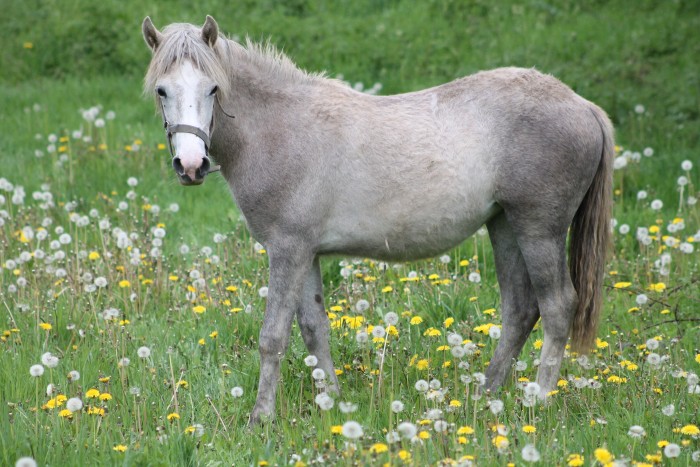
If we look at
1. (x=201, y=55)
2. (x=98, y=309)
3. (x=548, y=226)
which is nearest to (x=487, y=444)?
(x=548, y=226)

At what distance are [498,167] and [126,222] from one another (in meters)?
3.91

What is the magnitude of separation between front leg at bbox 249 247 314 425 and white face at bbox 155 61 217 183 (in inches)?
31.7

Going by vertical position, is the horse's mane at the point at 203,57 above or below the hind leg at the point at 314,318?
above

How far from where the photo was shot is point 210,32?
4.88 meters

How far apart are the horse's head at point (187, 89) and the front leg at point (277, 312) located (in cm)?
67

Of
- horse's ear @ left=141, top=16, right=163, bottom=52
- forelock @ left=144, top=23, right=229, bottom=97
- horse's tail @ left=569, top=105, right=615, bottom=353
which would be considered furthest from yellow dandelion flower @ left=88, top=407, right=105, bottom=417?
horse's tail @ left=569, top=105, right=615, bottom=353

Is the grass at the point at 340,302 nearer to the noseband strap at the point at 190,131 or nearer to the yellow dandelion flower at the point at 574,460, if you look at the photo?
the yellow dandelion flower at the point at 574,460

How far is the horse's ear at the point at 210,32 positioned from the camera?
485 centimetres

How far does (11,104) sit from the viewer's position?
1183 cm

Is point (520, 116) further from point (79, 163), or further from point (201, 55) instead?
point (79, 163)

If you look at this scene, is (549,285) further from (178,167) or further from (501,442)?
(178,167)

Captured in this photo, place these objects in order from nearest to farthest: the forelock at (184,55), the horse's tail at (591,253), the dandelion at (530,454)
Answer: the dandelion at (530,454) < the forelock at (184,55) < the horse's tail at (591,253)

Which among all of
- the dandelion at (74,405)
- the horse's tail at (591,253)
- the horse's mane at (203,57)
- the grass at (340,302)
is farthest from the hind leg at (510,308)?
the dandelion at (74,405)

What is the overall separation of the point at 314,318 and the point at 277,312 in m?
0.40
